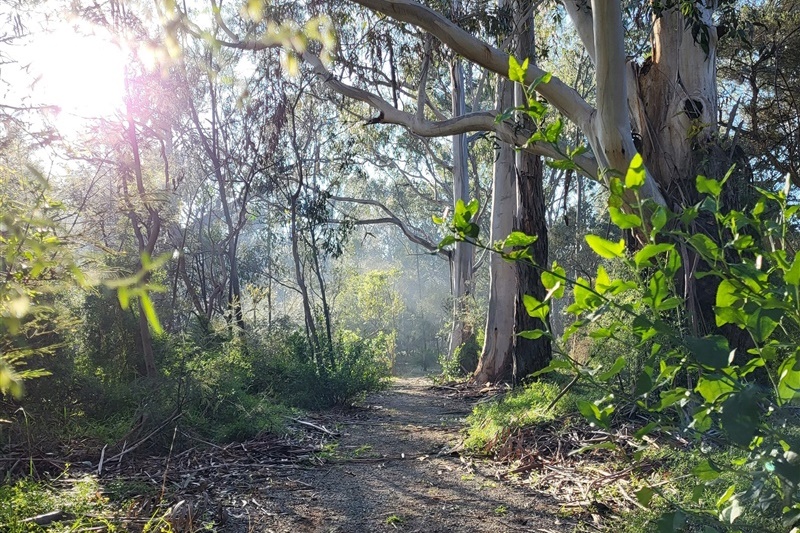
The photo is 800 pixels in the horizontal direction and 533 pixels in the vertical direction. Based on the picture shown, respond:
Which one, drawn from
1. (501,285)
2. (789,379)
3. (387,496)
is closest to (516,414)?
(387,496)

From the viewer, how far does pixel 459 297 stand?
47.1ft

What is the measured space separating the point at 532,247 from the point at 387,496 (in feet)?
15.2

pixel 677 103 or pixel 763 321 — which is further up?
pixel 677 103

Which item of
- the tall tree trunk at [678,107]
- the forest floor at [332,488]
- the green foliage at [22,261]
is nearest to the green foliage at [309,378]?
the forest floor at [332,488]

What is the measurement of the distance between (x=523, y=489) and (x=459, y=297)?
10621mm

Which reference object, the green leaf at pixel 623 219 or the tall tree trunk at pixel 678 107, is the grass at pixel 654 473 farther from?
the tall tree trunk at pixel 678 107

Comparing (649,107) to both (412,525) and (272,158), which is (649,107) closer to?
(412,525)

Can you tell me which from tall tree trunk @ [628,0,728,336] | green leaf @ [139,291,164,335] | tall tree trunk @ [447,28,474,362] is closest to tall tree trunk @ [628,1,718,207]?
tall tree trunk @ [628,0,728,336]

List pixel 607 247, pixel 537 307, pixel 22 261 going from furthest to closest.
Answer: pixel 22 261 < pixel 537 307 < pixel 607 247

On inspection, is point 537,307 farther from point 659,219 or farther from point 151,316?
point 151,316

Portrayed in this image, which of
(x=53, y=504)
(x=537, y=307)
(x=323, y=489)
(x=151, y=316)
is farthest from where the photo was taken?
(x=323, y=489)

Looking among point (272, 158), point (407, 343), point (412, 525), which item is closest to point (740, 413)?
point (412, 525)

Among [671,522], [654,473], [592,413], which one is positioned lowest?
[654,473]

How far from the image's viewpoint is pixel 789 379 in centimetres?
88
